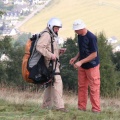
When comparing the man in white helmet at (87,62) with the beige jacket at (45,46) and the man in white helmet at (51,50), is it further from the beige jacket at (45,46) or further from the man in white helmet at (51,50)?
the beige jacket at (45,46)

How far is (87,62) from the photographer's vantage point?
7.12m

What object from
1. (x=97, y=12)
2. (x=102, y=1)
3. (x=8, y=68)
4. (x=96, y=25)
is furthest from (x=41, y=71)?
(x=102, y=1)

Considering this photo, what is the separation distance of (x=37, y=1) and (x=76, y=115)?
10678cm

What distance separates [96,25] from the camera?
84875 millimetres

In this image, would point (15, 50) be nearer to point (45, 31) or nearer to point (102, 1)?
point (45, 31)

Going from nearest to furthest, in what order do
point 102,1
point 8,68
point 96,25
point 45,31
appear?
point 45,31 < point 8,68 < point 96,25 < point 102,1

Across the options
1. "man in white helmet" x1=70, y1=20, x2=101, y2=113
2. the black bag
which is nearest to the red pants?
"man in white helmet" x1=70, y1=20, x2=101, y2=113

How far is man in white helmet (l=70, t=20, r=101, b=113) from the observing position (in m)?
6.99

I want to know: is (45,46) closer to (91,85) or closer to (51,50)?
(51,50)

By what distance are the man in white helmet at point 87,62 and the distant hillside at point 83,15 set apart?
67420mm

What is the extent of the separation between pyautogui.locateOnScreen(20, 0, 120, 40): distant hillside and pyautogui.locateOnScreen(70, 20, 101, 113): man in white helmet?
67.4m

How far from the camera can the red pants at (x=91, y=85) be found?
719 cm

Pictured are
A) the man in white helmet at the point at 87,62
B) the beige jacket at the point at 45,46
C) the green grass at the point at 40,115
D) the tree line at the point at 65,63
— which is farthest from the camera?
the tree line at the point at 65,63

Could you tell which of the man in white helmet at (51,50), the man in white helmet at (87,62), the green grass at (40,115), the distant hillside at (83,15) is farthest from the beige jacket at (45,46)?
the distant hillside at (83,15)
